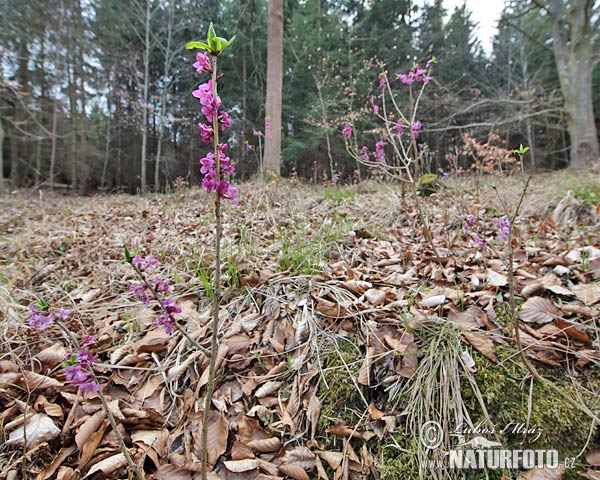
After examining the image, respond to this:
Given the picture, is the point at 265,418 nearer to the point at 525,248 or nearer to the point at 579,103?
the point at 525,248

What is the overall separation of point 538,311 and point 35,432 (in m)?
2.06

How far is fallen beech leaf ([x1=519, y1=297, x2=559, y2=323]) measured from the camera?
4.07 ft

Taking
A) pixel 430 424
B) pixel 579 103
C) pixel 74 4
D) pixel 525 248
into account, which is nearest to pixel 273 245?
pixel 430 424

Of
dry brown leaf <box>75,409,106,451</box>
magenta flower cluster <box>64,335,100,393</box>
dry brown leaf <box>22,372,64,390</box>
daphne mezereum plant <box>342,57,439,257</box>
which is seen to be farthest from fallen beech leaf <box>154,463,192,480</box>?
daphne mezereum plant <box>342,57,439,257</box>

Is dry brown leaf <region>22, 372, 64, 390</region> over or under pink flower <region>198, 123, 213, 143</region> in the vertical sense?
under

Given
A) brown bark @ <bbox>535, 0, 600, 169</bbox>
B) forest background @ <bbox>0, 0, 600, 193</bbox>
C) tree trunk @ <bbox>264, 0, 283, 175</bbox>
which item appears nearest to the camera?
tree trunk @ <bbox>264, 0, 283, 175</bbox>

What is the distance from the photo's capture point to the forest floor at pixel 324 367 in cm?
102

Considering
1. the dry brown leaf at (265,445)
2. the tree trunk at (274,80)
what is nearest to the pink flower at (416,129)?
the dry brown leaf at (265,445)

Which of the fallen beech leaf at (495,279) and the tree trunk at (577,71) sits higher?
the tree trunk at (577,71)

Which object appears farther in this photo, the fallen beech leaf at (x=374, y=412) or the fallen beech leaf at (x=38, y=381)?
the fallen beech leaf at (x=38, y=381)

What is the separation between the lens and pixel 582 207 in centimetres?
262

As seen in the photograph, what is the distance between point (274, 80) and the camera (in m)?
6.25

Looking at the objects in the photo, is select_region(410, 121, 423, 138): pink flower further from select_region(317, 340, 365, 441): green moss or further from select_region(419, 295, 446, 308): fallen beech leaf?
select_region(317, 340, 365, 441): green moss

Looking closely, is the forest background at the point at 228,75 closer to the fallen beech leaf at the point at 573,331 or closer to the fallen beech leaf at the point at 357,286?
the fallen beech leaf at the point at 357,286
